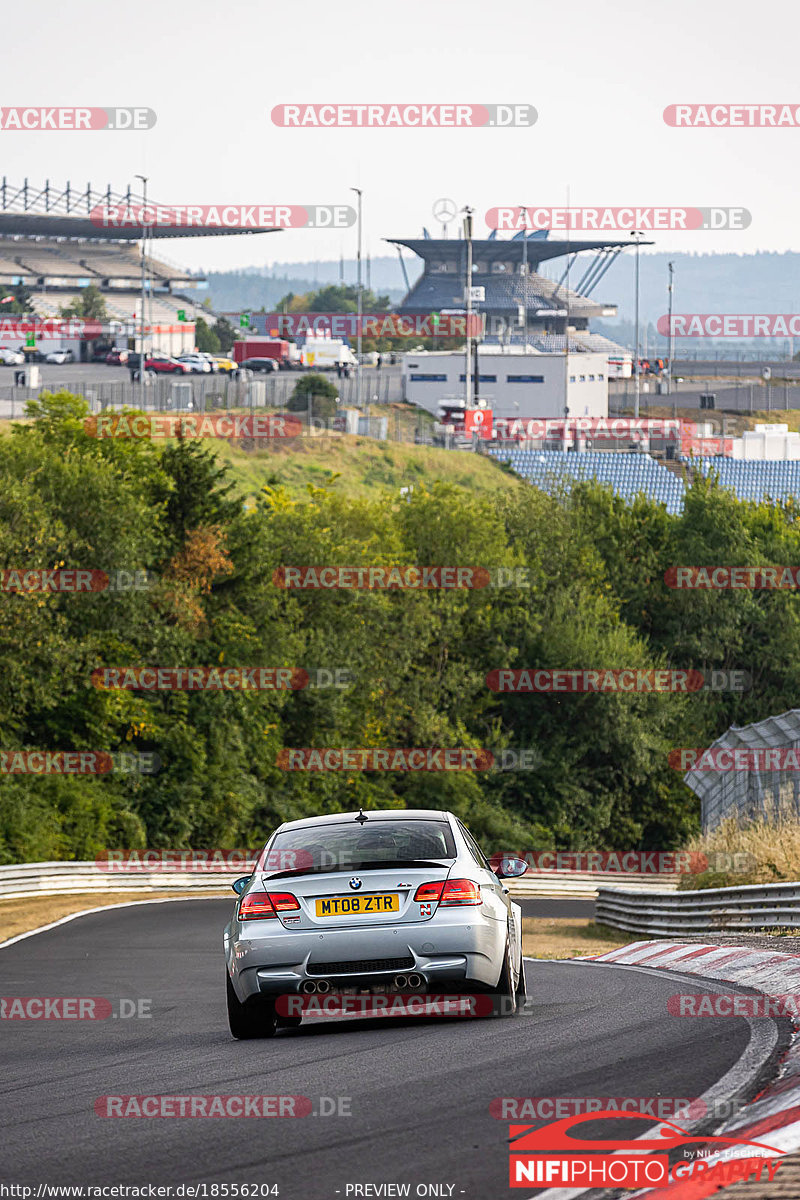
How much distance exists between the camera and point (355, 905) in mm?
9016

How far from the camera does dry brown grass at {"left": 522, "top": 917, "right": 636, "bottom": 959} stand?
2100 cm

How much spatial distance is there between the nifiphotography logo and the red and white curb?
5 centimetres

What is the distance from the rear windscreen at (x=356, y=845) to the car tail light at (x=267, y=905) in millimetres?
261

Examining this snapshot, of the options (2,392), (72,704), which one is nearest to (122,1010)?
(72,704)

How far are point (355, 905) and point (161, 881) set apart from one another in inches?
1013

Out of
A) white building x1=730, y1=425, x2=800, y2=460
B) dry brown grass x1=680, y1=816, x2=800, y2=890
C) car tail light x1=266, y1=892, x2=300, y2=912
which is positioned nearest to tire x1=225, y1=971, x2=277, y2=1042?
car tail light x1=266, y1=892, x2=300, y2=912

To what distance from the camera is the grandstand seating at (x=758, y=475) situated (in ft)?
269

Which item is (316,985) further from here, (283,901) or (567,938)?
(567,938)

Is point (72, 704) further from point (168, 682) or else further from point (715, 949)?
point (715, 949)

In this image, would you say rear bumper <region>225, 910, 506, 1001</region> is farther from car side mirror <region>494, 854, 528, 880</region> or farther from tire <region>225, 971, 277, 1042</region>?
car side mirror <region>494, 854, 528, 880</region>
